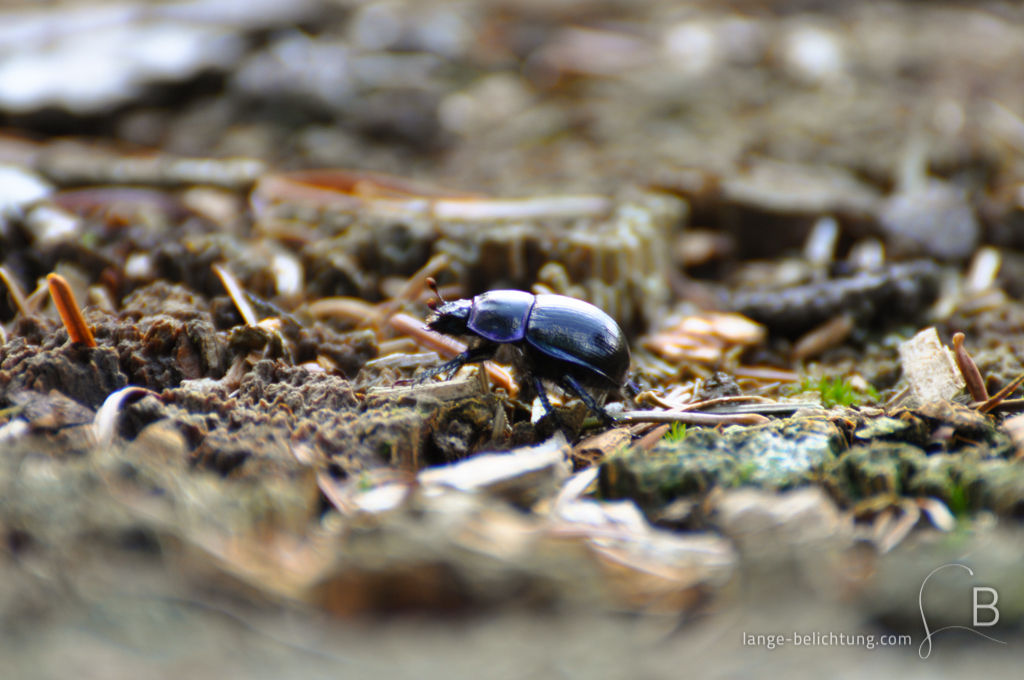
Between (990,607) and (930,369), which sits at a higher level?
(990,607)

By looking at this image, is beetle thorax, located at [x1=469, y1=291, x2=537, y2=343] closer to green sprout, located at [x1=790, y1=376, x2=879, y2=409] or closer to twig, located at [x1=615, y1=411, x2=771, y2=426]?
twig, located at [x1=615, y1=411, x2=771, y2=426]

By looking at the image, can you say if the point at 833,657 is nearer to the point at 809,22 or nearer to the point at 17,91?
the point at 17,91

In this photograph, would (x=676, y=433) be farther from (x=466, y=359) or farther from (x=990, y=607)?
(x=990, y=607)

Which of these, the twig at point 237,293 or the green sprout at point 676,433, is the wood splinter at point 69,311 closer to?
the twig at point 237,293

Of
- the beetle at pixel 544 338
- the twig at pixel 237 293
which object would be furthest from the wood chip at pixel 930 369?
the twig at pixel 237 293

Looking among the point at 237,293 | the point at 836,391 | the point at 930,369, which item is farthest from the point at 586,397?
the point at 237,293

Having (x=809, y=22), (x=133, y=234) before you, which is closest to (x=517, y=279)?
(x=133, y=234)

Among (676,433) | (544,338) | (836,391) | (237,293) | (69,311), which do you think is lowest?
(836,391)
